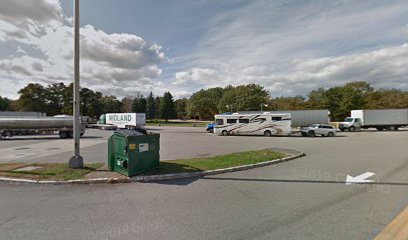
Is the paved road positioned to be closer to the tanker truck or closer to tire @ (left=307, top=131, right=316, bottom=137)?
tire @ (left=307, top=131, right=316, bottom=137)

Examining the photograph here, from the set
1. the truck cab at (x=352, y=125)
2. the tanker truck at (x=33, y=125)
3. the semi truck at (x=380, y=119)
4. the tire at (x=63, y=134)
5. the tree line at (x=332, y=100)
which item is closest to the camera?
the tanker truck at (x=33, y=125)

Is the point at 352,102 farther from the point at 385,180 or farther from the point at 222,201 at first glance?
the point at 222,201

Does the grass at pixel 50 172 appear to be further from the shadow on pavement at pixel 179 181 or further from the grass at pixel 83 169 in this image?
the shadow on pavement at pixel 179 181

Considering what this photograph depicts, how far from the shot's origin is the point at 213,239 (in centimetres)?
338

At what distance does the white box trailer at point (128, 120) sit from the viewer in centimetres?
3706

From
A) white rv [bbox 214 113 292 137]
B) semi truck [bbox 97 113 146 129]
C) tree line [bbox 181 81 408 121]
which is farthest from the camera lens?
tree line [bbox 181 81 408 121]

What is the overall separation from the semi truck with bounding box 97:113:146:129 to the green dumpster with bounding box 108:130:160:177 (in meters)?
28.6

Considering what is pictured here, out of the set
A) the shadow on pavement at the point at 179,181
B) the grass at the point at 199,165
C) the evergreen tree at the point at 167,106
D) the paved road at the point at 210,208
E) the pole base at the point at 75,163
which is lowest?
the shadow on pavement at the point at 179,181

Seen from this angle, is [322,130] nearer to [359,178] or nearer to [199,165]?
[359,178]

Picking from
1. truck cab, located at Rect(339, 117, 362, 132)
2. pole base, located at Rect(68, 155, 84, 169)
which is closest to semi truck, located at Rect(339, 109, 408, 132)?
truck cab, located at Rect(339, 117, 362, 132)

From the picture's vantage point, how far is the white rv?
25636mm

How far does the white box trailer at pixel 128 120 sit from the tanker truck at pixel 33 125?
13098 millimetres

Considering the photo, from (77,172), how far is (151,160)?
2551 mm

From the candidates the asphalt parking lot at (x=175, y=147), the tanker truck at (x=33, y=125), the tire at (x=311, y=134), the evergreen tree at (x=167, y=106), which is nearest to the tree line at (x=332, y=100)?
the evergreen tree at (x=167, y=106)
